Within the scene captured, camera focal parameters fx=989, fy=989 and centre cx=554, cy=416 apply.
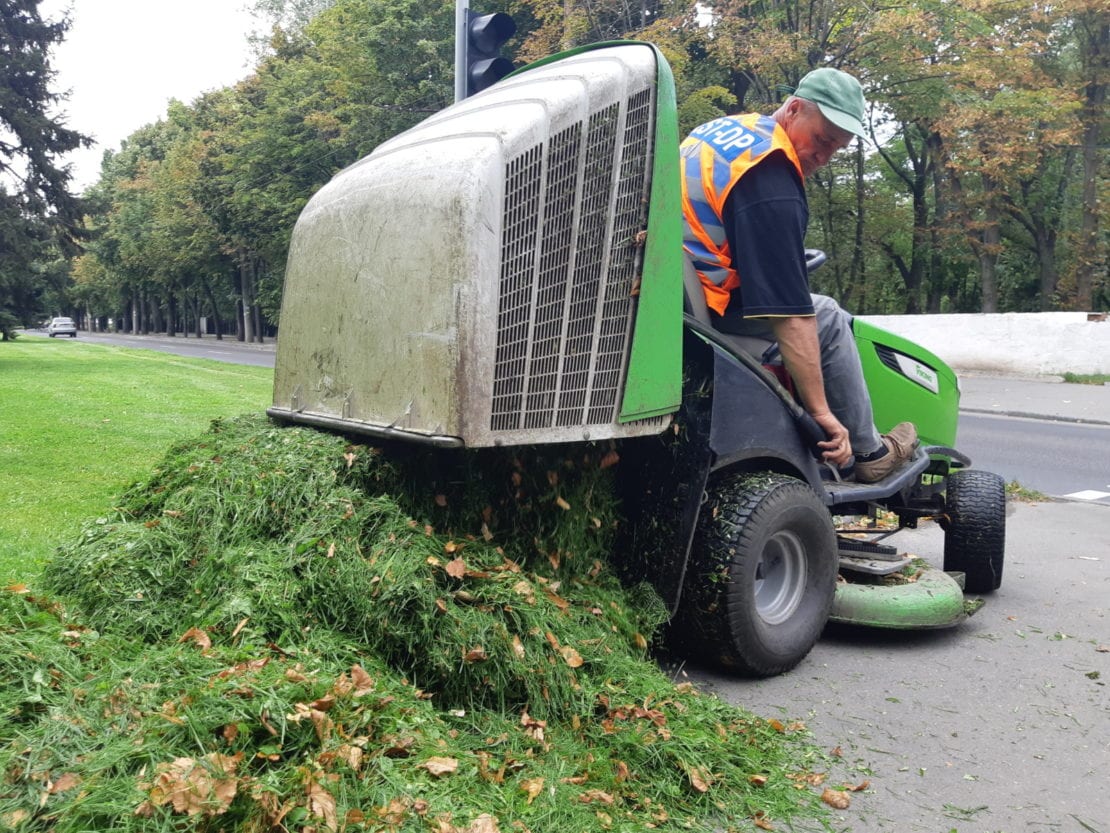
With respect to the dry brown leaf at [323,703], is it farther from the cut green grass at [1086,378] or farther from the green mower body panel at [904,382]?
the cut green grass at [1086,378]

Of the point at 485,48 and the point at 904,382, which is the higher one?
the point at 485,48

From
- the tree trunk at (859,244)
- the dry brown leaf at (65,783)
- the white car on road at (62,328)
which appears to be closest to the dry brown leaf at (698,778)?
the dry brown leaf at (65,783)

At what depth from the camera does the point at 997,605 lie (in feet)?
17.4

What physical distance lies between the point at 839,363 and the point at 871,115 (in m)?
24.0

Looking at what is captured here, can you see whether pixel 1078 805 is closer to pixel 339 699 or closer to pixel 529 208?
pixel 339 699

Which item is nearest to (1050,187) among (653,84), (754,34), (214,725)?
(754,34)

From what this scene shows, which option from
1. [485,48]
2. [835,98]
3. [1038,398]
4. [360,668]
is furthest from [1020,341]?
[360,668]

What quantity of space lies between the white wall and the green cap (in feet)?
54.9

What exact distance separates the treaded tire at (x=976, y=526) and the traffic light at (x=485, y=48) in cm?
461

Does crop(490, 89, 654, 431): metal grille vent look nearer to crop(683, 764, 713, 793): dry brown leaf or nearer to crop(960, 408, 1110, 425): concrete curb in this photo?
crop(683, 764, 713, 793): dry brown leaf

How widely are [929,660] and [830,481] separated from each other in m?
0.93

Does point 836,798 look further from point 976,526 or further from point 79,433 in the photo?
point 79,433

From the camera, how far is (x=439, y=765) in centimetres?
256

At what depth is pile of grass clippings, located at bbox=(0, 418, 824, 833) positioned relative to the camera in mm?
2289
